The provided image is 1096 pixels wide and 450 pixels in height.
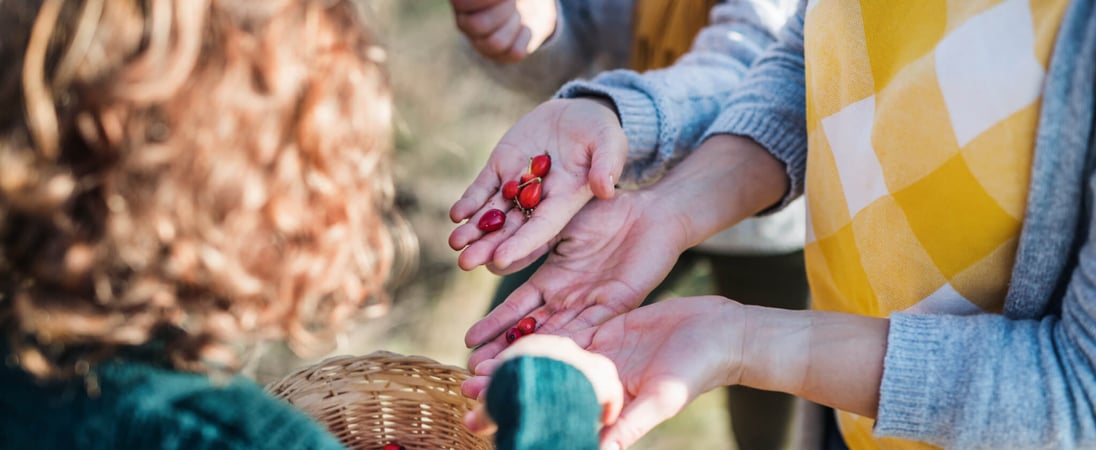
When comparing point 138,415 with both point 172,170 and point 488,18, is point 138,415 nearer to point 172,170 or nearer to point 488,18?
point 172,170

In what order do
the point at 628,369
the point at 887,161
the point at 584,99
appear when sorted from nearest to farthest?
the point at 887,161 → the point at 628,369 → the point at 584,99

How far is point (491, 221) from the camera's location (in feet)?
5.17

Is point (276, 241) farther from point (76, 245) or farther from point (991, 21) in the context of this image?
point (991, 21)

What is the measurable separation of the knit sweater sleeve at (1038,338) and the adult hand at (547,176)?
60 centimetres

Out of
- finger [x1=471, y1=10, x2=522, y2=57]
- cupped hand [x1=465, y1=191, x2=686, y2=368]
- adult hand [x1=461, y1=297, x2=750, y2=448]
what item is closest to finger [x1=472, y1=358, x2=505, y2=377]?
adult hand [x1=461, y1=297, x2=750, y2=448]

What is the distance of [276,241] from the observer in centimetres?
104

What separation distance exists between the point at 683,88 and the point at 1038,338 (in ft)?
2.96

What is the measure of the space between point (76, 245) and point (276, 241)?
0.21 metres

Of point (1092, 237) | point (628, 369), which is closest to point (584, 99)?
point (628, 369)

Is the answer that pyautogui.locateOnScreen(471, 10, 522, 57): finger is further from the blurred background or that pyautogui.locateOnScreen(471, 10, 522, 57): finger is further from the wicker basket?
the blurred background

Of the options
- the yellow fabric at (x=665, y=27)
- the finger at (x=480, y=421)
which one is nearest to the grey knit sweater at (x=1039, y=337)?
the finger at (x=480, y=421)

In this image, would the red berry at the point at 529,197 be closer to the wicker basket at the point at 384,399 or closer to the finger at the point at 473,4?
the wicker basket at the point at 384,399

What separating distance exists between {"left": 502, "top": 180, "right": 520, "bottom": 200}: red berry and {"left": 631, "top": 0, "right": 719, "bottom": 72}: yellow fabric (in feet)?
2.34

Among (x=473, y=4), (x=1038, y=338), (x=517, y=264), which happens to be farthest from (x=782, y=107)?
(x=473, y=4)
